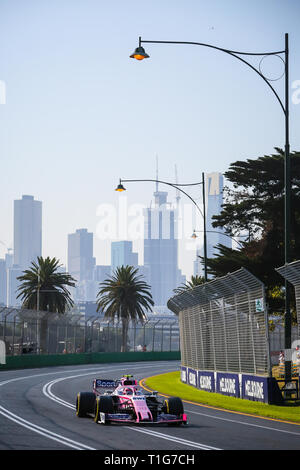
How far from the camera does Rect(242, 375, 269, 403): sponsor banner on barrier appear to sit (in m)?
24.4

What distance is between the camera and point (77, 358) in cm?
7112

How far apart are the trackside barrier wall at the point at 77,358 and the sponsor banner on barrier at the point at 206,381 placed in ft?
79.9

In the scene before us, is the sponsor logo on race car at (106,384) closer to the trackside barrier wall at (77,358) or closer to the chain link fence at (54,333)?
the chain link fence at (54,333)

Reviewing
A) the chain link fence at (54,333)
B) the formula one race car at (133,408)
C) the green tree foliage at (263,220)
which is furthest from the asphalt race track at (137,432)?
the chain link fence at (54,333)

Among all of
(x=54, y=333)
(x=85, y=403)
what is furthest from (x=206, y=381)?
(x=54, y=333)

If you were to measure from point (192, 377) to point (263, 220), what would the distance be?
15746mm

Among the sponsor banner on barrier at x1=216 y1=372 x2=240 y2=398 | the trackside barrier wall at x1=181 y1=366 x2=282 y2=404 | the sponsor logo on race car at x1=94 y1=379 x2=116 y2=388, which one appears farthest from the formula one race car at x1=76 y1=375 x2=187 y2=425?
the sponsor banner on barrier at x1=216 y1=372 x2=240 y2=398

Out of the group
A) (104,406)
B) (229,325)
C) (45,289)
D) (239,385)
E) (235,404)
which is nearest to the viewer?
(104,406)

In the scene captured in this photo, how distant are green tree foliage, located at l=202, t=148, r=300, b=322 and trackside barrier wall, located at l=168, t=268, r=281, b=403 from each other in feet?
33.4

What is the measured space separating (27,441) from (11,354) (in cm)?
4516

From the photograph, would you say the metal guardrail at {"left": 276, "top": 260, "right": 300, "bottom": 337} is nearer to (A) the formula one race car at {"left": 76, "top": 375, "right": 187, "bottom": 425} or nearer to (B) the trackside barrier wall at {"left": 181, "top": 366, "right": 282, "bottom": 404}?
(B) the trackside barrier wall at {"left": 181, "top": 366, "right": 282, "bottom": 404}

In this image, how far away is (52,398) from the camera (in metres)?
28.8

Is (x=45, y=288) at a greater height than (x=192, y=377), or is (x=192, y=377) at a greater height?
(x=45, y=288)

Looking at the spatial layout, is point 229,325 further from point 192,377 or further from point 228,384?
point 192,377
